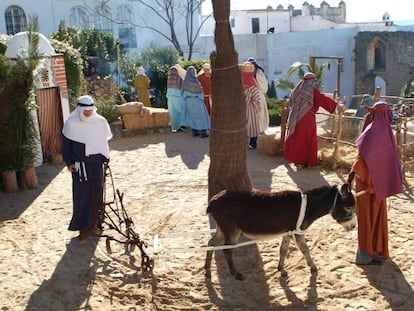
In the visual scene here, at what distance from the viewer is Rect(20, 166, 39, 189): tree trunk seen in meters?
8.64

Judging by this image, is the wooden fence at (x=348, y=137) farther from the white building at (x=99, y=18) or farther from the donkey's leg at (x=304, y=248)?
the white building at (x=99, y=18)

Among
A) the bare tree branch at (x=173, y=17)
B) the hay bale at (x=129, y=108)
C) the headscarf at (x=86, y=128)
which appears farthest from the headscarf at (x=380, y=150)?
the bare tree branch at (x=173, y=17)

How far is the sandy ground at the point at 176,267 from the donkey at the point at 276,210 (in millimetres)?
567

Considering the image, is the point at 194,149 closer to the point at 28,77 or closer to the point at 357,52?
the point at 28,77

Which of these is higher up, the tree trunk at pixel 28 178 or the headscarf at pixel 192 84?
the headscarf at pixel 192 84

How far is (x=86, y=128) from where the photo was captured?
6.20 meters

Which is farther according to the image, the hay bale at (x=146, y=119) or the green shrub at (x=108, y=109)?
the green shrub at (x=108, y=109)

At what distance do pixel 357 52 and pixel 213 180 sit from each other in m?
24.4

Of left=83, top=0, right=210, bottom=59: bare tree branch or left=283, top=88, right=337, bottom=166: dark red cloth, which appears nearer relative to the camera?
left=283, top=88, right=337, bottom=166: dark red cloth

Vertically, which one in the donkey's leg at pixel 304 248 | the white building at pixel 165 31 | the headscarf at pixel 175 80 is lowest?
the donkey's leg at pixel 304 248

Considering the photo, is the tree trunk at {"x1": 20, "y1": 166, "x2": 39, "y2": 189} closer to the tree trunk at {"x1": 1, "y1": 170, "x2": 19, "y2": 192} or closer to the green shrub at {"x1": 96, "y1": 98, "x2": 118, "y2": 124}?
the tree trunk at {"x1": 1, "y1": 170, "x2": 19, "y2": 192}

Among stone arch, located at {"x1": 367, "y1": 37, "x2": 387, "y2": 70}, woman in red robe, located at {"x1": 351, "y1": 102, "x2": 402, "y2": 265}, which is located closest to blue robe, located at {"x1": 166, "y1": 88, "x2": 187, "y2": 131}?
woman in red robe, located at {"x1": 351, "y1": 102, "x2": 402, "y2": 265}

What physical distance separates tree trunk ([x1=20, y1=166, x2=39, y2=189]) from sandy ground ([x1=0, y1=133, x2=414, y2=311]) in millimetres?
342

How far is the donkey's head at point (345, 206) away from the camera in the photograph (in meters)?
5.00
